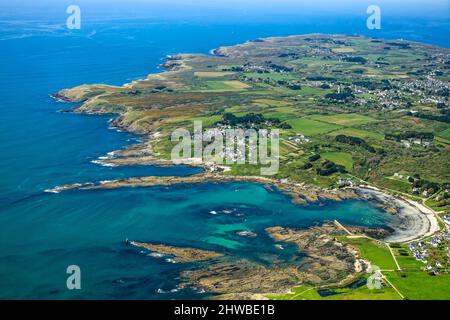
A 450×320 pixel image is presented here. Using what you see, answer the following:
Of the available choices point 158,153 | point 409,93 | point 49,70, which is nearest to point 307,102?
point 409,93

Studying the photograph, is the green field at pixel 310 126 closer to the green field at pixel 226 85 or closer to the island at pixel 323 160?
the island at pixel 323 160

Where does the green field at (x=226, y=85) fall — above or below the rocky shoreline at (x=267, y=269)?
above

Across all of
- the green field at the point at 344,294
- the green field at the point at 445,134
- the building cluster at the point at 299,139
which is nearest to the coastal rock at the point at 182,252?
the green field at the point at 344,294

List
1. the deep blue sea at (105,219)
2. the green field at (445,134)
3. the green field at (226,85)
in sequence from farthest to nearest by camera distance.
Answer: the green field at (226,85), the green field at (445,134), the deep blue sea at (105,219)

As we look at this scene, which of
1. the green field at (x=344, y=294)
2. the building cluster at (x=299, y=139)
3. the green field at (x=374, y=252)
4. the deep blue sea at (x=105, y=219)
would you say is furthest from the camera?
the building cluster at (x=299, y=139)

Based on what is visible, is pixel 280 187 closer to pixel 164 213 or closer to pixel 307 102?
pixel 164 213

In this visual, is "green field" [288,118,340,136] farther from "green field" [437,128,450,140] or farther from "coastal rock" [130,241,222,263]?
"coastal rock" [130,241,222,263]

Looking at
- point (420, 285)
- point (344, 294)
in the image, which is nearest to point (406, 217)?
point (420, 285)
